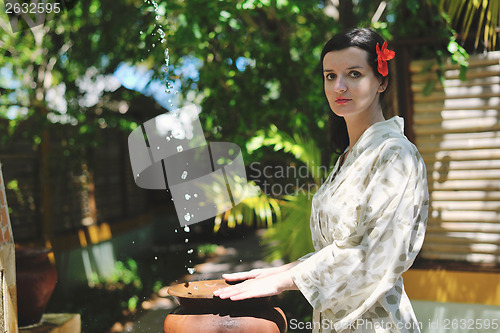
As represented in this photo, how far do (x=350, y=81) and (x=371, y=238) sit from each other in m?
0.50

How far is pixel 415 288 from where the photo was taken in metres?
3.75

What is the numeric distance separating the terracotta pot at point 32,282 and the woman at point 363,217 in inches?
111

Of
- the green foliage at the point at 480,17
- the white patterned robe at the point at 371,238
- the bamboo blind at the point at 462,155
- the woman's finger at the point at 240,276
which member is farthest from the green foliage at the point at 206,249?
the white patterned robe at the point at 371,238

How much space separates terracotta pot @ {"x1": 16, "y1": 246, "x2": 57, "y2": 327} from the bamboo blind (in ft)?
10.1

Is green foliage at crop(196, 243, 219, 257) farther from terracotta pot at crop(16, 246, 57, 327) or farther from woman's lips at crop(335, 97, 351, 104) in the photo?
woman's lips at crop(335, 97, 351, 104)

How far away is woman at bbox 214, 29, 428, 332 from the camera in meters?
1.40

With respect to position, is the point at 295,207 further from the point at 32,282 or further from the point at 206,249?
the point at 206,249

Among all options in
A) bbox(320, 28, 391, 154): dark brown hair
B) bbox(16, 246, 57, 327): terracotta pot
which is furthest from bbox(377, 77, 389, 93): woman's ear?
bbox(16, 246, 57, 327): terracotta pot

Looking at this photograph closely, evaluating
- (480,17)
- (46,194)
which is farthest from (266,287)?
(46,194)

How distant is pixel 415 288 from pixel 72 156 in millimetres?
5253

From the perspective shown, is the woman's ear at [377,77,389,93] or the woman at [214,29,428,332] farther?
the woman's ear at [377,77,389,93]

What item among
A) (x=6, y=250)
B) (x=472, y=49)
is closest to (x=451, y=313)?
(x=472, y=49)

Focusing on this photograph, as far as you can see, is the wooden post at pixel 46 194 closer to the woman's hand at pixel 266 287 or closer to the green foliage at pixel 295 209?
the green foliage at pixel 295 209

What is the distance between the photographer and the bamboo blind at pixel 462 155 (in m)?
3.65
